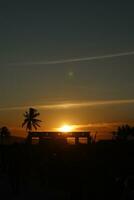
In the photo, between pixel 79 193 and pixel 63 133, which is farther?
pixel 63 133

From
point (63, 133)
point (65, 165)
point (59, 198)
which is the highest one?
point (63, 133)

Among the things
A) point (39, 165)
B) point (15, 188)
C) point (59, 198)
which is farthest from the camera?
point (39, 165)

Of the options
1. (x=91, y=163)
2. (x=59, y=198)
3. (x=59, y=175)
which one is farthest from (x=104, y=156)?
(x=59, y=198)

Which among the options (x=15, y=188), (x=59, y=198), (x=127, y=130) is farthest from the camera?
(x=127, y=130)

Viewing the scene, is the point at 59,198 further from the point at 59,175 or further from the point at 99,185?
the point at 99,185

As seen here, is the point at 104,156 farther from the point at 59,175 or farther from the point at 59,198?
the point at 59,198

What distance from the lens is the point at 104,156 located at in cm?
2383

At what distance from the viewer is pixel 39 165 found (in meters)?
40.9

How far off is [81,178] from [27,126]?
8884 centimetres

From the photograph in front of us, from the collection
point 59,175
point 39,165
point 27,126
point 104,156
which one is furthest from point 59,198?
point 27,126

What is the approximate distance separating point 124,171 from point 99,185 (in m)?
1.37

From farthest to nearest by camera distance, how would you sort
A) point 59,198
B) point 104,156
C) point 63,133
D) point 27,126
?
1. point 27,126
2. point 63,133
3. point 59,198
4. point 104,156

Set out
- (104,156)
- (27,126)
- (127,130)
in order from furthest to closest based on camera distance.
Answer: (127,130) < (27,126) < (104,156)

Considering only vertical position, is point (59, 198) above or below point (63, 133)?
below
